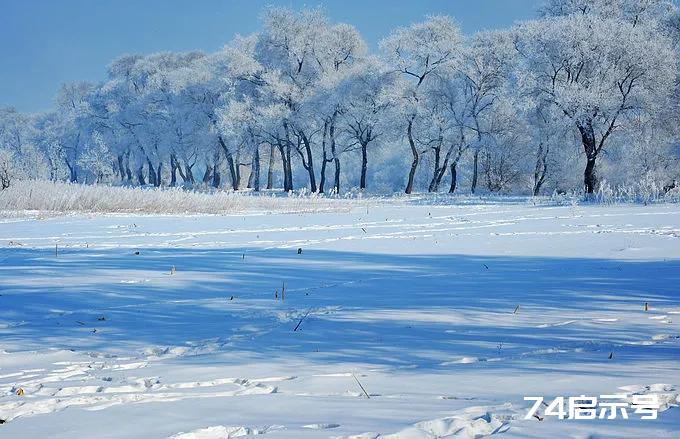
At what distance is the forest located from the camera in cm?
2758

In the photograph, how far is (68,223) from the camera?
49.4 feet

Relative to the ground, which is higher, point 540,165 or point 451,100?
point 451,100

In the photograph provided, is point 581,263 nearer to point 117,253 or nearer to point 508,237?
point 508,237

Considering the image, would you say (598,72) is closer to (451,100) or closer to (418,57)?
(451,100)

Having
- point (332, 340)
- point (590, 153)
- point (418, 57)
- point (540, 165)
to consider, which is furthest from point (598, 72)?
point (332, 340)

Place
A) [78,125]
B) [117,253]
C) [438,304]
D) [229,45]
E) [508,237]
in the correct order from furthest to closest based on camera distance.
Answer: [78,125], [229,45], [508,237], [117,253], [438,304]

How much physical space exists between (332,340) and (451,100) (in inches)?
1313

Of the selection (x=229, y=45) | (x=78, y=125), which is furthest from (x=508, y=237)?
(x=78, y=125)

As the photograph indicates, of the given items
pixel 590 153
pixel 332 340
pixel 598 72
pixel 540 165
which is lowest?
pixel 332 340

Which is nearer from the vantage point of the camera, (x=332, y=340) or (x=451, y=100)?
(x=332, y=340)

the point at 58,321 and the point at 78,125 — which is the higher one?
the point at 78,125

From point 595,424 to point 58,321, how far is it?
4.15 m

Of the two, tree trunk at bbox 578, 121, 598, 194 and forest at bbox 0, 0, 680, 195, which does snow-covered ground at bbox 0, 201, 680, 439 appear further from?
tree trunk at bbox 578, 121, 598, 194

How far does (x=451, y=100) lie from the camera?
3584cm
